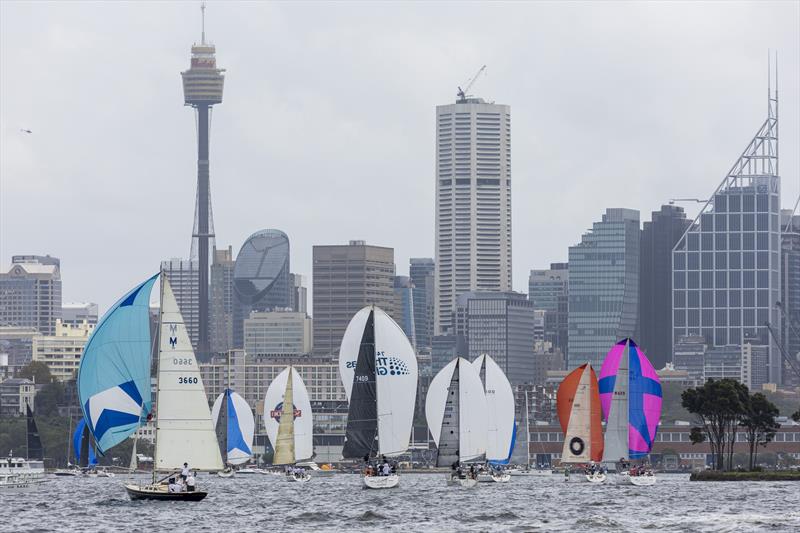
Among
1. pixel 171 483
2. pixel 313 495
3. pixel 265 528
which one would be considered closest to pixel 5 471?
pixel 313 495

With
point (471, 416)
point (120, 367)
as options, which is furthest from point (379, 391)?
point (120, 367)

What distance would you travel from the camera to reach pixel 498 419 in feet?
479

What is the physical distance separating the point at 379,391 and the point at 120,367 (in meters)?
24.2

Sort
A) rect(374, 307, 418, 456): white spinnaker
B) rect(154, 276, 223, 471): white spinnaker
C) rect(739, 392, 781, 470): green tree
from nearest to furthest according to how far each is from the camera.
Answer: rect(154, 276, 223, 471): white spinnaker
rect(374, 307, 418, 456): white spinnaker
rect(739, 392, 781, 470): green tree

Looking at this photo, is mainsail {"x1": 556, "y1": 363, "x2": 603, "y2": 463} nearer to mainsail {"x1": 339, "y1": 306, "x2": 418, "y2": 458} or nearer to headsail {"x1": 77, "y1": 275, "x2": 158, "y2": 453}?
mainsail {"x1": 339, "y1": 306, "x2": 418, "y2": 458}

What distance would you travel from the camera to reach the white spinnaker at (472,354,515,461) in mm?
143500

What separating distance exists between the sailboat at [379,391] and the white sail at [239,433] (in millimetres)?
67261

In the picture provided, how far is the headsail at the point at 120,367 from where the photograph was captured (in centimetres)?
8775

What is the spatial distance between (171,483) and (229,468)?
3475 inches

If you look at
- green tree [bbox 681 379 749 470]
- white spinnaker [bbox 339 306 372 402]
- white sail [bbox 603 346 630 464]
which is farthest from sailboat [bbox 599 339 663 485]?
white spinnaker [bbox 339 306 372 402]

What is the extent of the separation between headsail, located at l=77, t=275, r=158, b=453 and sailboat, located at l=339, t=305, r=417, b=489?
73.4 feet

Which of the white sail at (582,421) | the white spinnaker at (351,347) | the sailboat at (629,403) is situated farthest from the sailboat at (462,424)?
the white spinnaker at (351,347)

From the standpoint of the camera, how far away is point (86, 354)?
8894 cm

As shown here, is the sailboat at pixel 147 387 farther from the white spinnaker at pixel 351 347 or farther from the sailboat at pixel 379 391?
the white spinnaker at pixel 351 347
